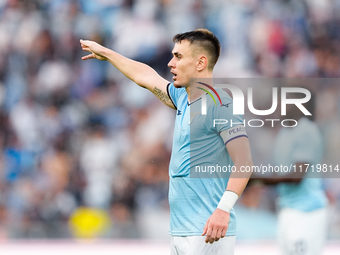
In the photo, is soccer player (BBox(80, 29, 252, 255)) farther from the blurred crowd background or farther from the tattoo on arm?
the blurred crowd background

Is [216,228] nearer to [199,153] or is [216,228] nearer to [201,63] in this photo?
[199,153]

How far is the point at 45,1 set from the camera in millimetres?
10867

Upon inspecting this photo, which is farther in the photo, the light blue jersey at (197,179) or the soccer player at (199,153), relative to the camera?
the light blue jersey at (197,179)

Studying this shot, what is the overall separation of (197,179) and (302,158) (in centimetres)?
146

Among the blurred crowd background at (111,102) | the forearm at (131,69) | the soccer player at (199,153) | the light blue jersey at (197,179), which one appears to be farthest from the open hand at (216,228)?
the blurred crowd background at (111,102)

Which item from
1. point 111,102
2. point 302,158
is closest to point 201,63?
point 302,158

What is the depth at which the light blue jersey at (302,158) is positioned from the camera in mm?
4609

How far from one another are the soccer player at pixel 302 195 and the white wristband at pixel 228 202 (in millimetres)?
1416

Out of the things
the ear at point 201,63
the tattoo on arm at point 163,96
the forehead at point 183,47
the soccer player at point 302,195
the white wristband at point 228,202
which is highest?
the forehead at point 183,47

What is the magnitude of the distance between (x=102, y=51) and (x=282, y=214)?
2.15 m

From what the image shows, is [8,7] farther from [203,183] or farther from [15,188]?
[203,183]

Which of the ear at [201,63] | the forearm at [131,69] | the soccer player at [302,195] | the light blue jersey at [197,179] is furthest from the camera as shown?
the soccer player at [302,195]

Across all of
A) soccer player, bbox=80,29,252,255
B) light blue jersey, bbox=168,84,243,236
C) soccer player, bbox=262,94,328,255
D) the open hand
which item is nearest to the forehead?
soccer player, bbox=80,29,252,255

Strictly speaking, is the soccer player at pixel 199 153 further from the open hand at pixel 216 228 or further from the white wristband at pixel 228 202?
the open hand at pixel 216 228
